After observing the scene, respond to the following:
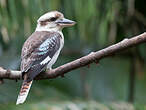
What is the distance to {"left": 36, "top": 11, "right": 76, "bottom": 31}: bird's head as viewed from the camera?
370 cm

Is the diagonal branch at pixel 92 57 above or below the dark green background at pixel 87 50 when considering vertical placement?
above

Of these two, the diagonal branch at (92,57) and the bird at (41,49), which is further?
the bird at (41,49)

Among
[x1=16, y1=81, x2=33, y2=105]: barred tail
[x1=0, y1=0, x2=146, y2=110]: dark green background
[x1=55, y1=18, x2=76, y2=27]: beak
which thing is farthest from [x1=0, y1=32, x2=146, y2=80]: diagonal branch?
[x1=0, y1=0, x2=146, y2=110]: dark green background

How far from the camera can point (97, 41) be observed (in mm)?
5086

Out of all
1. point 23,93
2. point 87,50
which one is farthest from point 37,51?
point 87,50

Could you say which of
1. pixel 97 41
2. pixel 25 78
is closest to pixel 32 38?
pixel 25 78

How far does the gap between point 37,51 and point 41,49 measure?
0.05 meters

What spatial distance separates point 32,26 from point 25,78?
1625mm

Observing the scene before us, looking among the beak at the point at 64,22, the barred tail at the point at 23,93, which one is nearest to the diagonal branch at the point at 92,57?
the barred tail at the point at 23,93

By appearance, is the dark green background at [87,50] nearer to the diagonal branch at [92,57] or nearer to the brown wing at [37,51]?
the brown wing at [37,51]

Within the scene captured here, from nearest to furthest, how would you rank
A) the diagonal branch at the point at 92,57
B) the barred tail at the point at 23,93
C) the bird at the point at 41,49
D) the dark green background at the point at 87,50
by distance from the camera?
the diagonal branch at the point at 92,57 → the barred tail at the point at 23,93 → the bird at the point at 41,49 → the dark green background at the point at 87,50

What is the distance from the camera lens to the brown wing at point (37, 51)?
302 centimetres

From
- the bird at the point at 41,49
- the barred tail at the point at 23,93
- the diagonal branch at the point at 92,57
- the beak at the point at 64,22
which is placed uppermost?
the diagonal branch at the point at 92,57

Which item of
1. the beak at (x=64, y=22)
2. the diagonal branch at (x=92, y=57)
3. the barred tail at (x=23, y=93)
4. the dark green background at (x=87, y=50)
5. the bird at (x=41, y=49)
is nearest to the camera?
the diagonal branch at (x=92, y=57)
